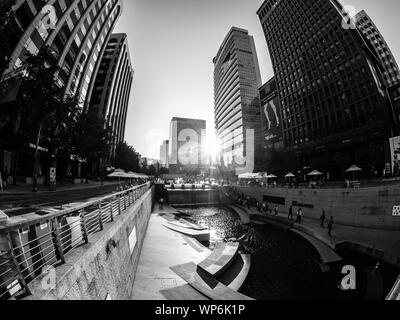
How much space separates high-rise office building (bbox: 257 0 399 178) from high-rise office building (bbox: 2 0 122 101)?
56.5m

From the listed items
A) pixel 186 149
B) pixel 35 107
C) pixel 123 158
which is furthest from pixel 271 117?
pixel 186 149

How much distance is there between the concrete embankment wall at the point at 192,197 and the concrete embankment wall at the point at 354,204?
21480 millimetres

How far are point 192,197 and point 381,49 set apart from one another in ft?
243

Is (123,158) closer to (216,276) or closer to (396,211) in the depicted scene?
(216,276)

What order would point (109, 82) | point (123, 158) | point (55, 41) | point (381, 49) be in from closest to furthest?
1. point (55, 41)
2. point (381, 49)
3. point (123, 158)
4. point (109, 82)

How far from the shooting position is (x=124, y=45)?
82750 mm

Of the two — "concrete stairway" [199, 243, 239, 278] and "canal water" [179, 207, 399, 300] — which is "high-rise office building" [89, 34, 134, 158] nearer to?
"concrete stairway" [199, 243, 239, 278]

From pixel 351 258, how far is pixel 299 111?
2207 inches

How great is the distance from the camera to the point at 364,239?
653 inches

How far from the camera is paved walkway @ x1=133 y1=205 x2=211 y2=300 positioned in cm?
891

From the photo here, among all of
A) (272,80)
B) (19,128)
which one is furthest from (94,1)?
(272,80)

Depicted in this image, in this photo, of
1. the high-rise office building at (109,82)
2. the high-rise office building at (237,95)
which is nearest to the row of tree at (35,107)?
the high-rise office building at (109,82)

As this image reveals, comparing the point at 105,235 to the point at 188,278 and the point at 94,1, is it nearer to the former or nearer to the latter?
the point at 188,278

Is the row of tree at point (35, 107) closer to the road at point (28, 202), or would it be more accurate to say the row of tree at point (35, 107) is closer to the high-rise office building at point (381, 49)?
the road at point (28, 202)
